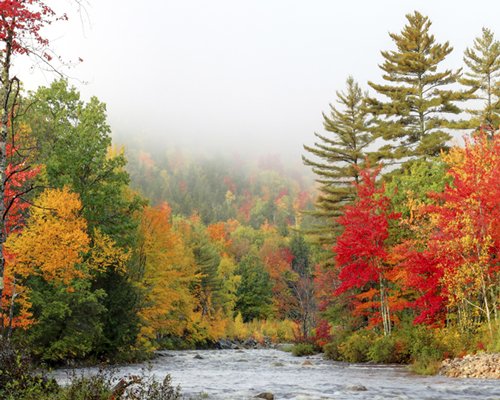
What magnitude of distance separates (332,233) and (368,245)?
12.8m

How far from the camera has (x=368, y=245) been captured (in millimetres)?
27438

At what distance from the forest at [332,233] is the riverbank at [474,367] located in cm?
78

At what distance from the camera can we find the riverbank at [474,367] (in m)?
18.0

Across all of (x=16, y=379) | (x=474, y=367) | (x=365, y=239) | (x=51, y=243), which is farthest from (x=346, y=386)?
(x=51, y=243)

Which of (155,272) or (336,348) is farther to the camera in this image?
(155,272)

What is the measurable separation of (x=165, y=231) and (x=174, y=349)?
15012mm

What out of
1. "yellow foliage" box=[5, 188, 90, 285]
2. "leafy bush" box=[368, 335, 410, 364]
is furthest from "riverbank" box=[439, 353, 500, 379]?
"yellow foliage" box=[5, 188, 90, 285]

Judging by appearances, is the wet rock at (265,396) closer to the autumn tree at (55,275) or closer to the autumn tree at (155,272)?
the autumn tree at (55,275)

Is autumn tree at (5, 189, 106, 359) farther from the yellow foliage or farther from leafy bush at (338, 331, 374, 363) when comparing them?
leafy bush at (338, 331, 374, 363)

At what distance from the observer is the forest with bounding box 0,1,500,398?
70.2 feet

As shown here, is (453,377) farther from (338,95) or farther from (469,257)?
(338,95)

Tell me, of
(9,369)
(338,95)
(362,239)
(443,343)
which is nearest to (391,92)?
(338,95)

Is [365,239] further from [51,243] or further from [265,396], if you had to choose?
[51,243]

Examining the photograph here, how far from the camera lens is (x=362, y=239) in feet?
90.7
